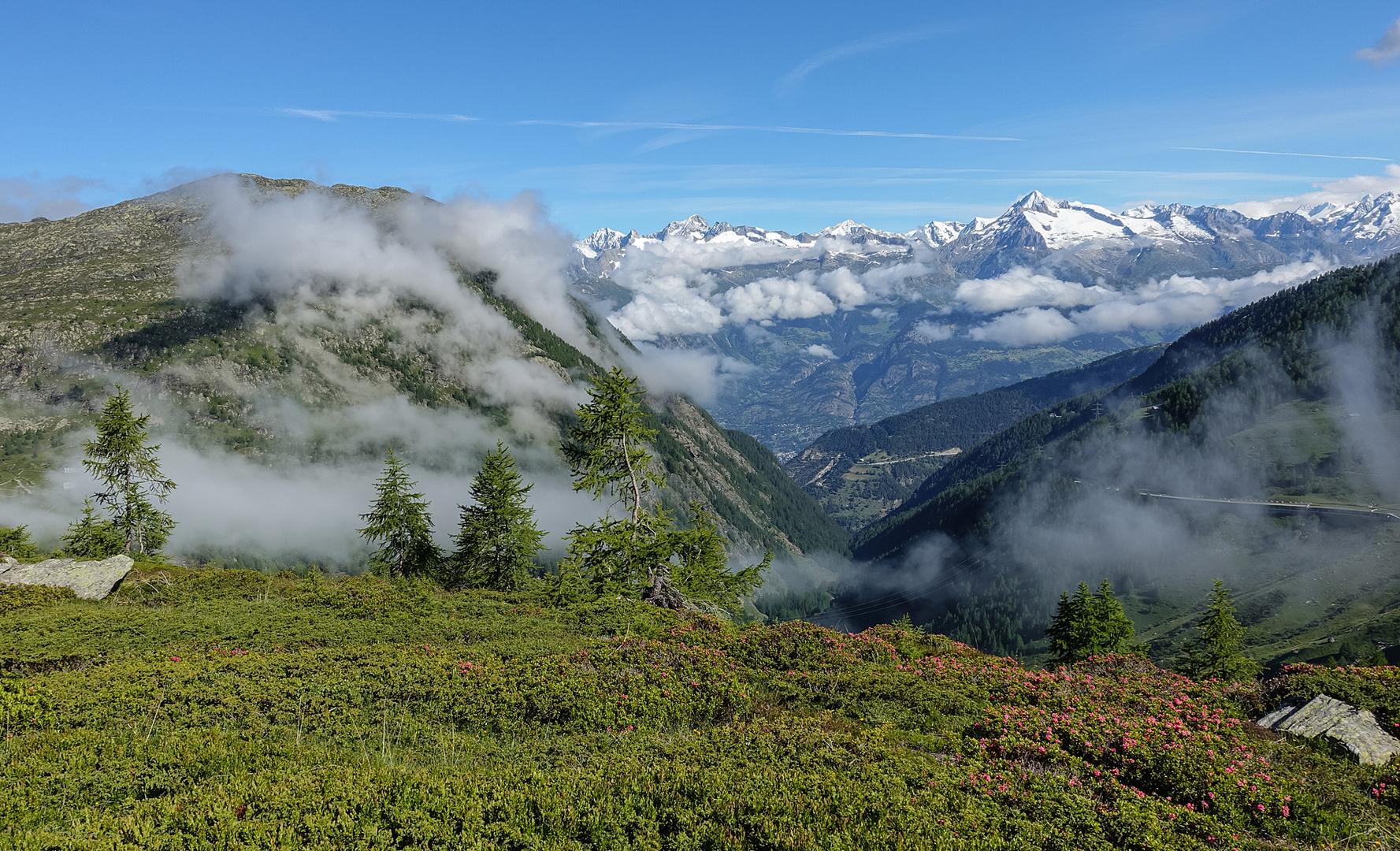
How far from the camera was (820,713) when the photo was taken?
1875cm

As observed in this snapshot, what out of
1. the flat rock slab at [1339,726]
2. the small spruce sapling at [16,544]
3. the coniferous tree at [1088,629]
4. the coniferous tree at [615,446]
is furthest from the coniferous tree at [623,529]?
the coniferous tree at [1088,629]

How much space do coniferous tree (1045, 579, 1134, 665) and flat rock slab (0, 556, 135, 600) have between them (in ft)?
298

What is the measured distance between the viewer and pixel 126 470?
59.7m

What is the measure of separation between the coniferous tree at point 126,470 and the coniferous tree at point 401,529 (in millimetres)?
19259

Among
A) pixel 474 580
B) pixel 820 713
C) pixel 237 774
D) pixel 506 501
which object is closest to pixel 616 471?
pixel 506 501

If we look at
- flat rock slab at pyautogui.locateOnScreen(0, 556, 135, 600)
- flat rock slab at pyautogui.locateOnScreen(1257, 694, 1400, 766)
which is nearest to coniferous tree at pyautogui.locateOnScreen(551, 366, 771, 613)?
flat rock slab at pyautogui.locateOnScreen(0, 556, 135, 600)

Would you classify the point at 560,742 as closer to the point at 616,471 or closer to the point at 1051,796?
the point at 1051,796

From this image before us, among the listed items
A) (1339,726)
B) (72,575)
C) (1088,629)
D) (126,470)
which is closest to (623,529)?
(72,575)

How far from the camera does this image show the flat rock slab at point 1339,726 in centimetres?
1661

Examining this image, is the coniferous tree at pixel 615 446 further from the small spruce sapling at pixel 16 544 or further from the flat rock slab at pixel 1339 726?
the small spruce sapling at pixel 16 544

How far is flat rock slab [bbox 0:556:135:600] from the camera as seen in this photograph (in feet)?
112

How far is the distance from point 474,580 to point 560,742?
4702 centimetres

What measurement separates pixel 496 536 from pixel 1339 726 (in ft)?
180

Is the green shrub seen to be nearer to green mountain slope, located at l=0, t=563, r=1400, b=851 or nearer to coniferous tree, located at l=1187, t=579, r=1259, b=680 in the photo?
green mountain slope, located at l=0, t=563, r=1400, b=851
